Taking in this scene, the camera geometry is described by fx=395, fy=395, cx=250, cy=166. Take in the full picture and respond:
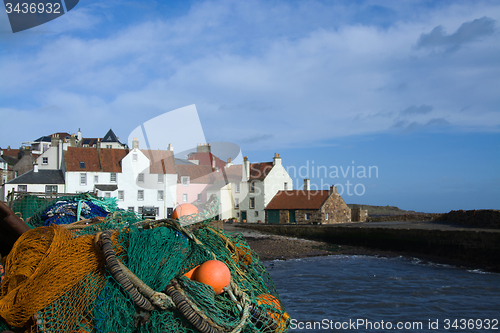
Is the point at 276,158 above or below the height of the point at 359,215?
above

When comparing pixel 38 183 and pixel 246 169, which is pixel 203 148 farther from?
pixel 38 183

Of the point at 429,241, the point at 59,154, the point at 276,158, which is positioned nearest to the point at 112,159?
the point at 59,154

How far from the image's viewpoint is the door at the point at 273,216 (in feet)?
128

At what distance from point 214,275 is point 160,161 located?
39.6m

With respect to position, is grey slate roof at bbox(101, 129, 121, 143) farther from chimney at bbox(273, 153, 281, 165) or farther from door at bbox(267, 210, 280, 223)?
door at bbox(267, 210, 280, 223)

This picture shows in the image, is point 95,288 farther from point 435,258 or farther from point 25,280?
point 435,258

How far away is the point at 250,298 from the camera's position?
11.6ft

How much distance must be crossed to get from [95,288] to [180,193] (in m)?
38.9

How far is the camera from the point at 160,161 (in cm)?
4194

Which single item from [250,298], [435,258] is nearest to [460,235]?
[435,258]

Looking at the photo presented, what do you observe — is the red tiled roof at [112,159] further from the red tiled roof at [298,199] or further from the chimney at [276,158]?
the red tiled roof at [298,199]

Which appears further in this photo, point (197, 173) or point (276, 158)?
point (197, 173)

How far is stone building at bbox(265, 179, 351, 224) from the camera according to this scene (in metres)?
36.3

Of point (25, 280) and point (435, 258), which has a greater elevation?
point (25, 280)
